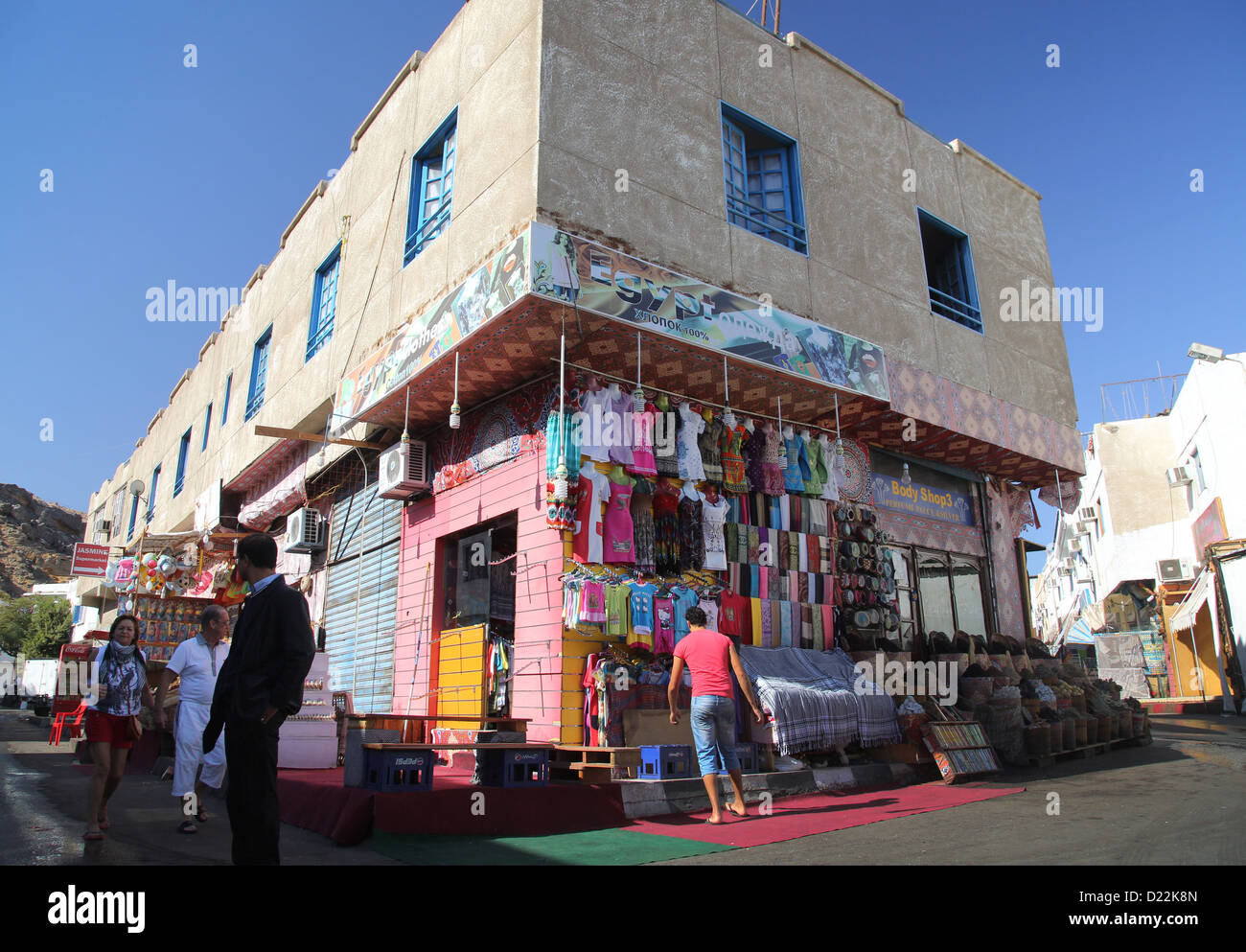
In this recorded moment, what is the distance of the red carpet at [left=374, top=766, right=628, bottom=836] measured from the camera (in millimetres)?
5941

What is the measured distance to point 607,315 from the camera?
8.23 metres

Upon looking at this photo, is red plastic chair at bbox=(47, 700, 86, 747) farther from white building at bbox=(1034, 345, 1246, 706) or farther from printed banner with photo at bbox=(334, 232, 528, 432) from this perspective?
white building at bbox=(1034, 345, 1246, 706)

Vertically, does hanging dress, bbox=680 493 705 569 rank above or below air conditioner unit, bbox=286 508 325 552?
below

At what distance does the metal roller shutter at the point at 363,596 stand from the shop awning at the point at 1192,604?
24.6 metres

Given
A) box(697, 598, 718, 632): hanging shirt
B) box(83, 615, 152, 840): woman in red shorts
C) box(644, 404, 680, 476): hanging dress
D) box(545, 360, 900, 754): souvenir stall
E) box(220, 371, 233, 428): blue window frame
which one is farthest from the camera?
box(220, 371, 233, 428): blue window frame

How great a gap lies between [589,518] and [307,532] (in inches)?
303

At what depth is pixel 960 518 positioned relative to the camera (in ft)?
45.8

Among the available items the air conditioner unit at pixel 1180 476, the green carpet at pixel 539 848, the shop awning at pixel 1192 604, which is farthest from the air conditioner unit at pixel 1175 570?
the green carpet at pixel 539 848

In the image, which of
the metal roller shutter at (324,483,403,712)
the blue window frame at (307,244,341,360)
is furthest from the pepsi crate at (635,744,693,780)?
the blue window frame at (307,244,341,360)

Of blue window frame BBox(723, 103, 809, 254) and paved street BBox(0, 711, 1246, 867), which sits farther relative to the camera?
blue window frame BBox(723, 103, 809, 254)

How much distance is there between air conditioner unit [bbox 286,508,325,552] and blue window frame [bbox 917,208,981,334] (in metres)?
11.5
